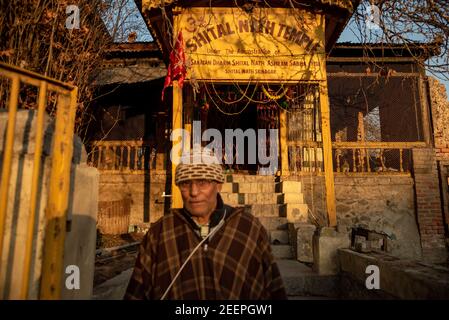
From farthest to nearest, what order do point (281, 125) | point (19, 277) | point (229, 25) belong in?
1. point (281, 125)
2. point (229, 25)
3. point (19, 277)

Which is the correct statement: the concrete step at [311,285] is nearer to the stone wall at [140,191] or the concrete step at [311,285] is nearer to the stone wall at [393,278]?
the stone wall at [393,278]

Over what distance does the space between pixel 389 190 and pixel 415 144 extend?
5.69 feet

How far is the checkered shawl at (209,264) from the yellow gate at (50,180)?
50 centimetres

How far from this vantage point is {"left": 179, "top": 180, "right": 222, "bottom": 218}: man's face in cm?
215

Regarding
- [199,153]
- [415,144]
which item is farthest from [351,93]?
[199,153]

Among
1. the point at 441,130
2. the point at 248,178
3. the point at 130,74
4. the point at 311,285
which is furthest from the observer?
the point at 130,74

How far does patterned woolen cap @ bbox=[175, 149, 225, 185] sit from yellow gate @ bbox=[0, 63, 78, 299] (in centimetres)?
76

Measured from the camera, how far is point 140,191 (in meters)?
9.30

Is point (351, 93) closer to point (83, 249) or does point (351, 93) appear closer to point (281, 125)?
point (281, 125)

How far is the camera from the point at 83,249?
2.17 metres

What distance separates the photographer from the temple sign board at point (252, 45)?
571cm

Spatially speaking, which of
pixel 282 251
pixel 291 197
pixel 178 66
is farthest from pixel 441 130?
pixel 178 66

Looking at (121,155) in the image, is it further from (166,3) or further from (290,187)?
(290,187)

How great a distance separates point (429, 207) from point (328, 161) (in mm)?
5386
